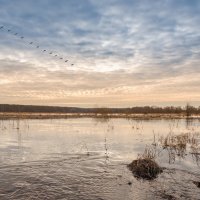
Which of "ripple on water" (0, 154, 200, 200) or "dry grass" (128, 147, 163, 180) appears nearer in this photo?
"ripple on water" (0, 154, 200, 200)

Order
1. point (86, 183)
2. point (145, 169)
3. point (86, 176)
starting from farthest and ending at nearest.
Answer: point (145, 169) → point (86, 176) → point (86, 183)

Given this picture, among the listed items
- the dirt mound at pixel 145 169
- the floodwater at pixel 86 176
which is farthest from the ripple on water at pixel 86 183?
the dirt mound at pixel 145 169

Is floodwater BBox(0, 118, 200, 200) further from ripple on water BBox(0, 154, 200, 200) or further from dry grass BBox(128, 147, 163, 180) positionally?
dry grass BBox(128, 147, 163, 180)

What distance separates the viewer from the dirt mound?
14438mm

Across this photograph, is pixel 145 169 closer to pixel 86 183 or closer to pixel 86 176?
pixel 86 176

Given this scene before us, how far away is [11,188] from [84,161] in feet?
19.9

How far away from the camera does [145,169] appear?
14.9 metres

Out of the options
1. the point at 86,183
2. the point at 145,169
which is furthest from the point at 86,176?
the point at 145,169

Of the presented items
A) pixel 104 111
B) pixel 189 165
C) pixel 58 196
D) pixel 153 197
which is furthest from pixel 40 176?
pixel 104 111

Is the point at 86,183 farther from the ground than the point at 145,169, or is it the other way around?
the point at 145,169

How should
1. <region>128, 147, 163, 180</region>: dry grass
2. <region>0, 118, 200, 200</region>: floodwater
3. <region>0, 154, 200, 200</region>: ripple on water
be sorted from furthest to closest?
<region>128, 147, 163, 180</region>: dry grass, <region>0, 118, 200, 200</region>: floodwater, <region>0, 154, 200, 200</region>: ripple on water

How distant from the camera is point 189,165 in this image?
55.2ft

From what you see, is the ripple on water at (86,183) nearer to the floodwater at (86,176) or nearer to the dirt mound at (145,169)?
the floodwater at (86,176)

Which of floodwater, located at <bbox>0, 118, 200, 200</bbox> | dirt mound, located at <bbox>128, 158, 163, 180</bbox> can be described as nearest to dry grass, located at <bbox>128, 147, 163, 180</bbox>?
dirt mound, located at <bbox>128, 158, 163, 180</bbox>
